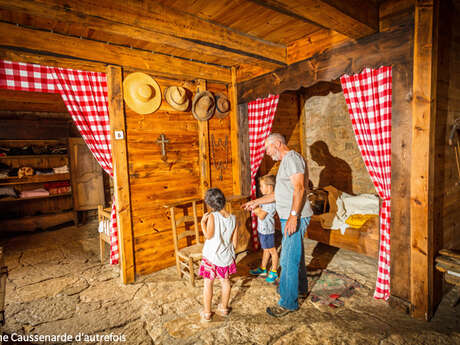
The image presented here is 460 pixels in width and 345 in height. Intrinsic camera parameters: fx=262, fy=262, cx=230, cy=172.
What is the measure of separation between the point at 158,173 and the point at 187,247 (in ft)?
3.72

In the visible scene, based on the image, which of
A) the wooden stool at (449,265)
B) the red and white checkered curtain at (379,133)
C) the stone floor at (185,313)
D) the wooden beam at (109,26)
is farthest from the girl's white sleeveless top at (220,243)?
the wooden stool at (449,265)

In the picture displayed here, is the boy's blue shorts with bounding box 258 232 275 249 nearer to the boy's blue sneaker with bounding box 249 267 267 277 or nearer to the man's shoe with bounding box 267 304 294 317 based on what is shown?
the boy's blue sneaker with bounding box 249 267 267 277

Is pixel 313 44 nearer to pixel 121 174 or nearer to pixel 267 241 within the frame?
pixel 267 241

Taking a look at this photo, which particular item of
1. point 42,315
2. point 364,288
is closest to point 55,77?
point 42,315

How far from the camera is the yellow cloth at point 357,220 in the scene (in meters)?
3.71

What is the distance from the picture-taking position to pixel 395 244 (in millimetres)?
2611

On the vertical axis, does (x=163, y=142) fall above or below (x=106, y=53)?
below

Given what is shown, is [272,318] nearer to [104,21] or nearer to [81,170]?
[104,21]

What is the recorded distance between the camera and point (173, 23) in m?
2.56

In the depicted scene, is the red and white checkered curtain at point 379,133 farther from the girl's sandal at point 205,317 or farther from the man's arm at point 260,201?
the girl's sandal at point 205,317

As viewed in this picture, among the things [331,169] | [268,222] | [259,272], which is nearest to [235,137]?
[268,222]

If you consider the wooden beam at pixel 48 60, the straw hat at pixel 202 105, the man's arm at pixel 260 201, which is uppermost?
the wooden beam at pixel 48 60

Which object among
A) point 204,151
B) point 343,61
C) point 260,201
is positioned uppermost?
point 343,61

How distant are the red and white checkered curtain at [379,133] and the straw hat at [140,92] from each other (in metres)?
2.52
